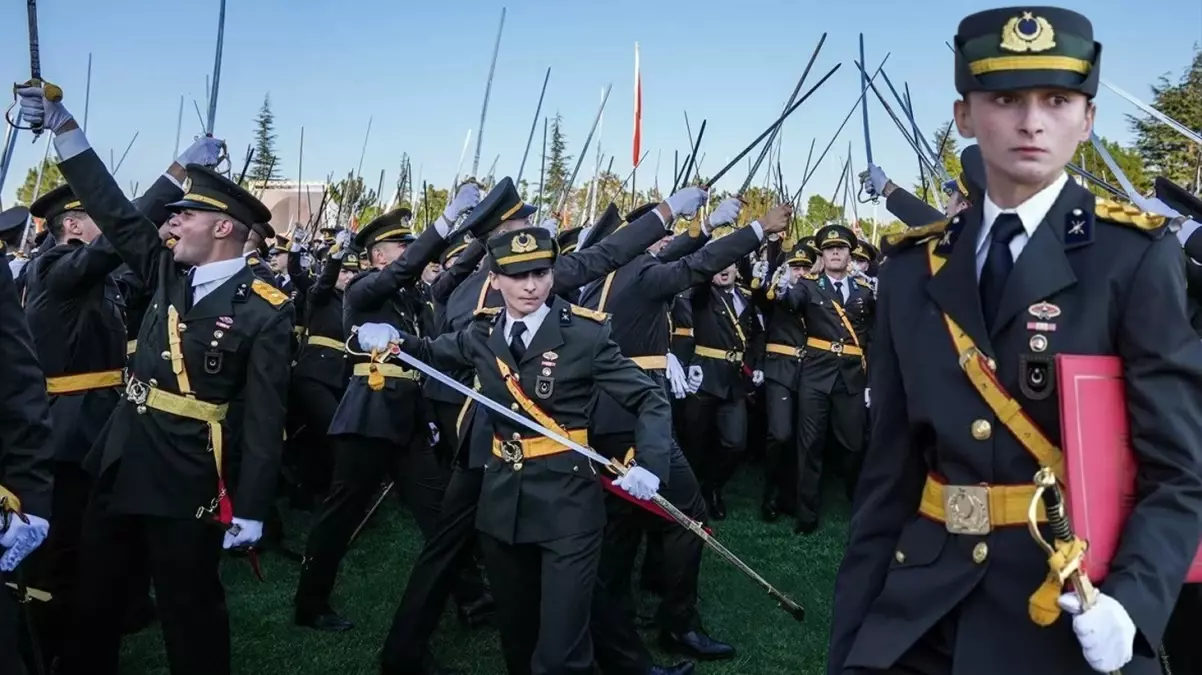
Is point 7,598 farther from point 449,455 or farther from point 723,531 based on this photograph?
point 723,531

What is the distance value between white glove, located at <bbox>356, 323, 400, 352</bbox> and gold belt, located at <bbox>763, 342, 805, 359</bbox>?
16.8 feet

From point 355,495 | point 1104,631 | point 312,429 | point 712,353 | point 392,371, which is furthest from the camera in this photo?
point 712,353

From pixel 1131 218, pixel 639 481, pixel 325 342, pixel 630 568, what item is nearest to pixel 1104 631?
pixel 1131 218

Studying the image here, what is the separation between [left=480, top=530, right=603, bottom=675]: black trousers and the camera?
428cm

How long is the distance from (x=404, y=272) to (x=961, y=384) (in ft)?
13.8

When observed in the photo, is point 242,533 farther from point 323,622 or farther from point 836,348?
point 836,348

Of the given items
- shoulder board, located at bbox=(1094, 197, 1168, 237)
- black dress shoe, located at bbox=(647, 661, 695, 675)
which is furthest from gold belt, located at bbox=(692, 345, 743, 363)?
shoulder board, located at bbox=(1094, 197, 1168, 237)

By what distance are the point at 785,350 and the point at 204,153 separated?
19.0 ft

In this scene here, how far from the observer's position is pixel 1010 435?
2.21 meters

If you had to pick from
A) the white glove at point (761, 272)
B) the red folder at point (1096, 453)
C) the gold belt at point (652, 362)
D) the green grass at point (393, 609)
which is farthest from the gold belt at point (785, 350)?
the red folder at point (1096, 453)

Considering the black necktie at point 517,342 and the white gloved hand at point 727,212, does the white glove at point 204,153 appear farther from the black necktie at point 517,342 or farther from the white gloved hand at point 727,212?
the white gloved hand at point 727,212

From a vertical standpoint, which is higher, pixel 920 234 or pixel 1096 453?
pixel 920 234

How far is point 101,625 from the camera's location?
4508 mm

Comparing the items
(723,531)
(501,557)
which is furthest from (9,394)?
(723,531)
